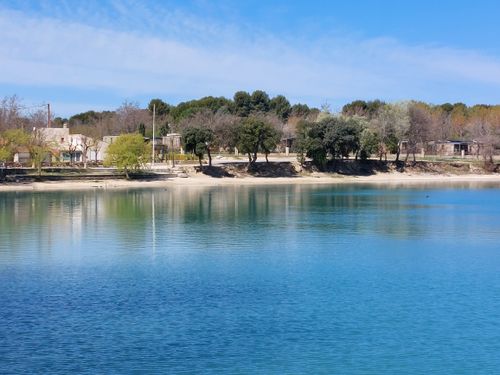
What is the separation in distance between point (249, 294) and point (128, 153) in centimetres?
6022

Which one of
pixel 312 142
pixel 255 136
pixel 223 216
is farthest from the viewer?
pixel 312 142

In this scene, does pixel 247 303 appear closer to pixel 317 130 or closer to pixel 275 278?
pixel 275 278

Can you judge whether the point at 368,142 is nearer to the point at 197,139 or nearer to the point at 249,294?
the point at 197,139

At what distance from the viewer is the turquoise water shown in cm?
1894

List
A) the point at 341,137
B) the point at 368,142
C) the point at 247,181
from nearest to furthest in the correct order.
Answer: the point at 247,181
the point at 341,137
the point at 368,142

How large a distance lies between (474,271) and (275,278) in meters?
8.84

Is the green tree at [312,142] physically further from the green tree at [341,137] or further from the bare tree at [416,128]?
the bare tree at [416,128]

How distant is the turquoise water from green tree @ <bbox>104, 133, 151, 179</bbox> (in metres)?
31.5

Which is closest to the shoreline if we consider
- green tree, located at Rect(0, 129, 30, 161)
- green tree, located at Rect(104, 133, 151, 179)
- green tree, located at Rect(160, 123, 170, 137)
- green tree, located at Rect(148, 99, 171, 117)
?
green tree, located at Rect(104, 133, 151, 179)

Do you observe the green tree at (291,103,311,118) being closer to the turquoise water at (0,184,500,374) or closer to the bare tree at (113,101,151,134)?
the bare tree at (113,101,151,134)

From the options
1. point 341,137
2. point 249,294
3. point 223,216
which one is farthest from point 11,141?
point 249,294

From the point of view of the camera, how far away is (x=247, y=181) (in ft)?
302

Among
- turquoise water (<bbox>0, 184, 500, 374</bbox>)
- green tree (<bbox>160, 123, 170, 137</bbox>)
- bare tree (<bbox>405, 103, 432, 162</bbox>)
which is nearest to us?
turquoise water (<bbox>0, 184, 500, 374</bbox>)

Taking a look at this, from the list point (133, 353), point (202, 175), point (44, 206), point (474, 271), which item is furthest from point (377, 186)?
point (133, 353)
